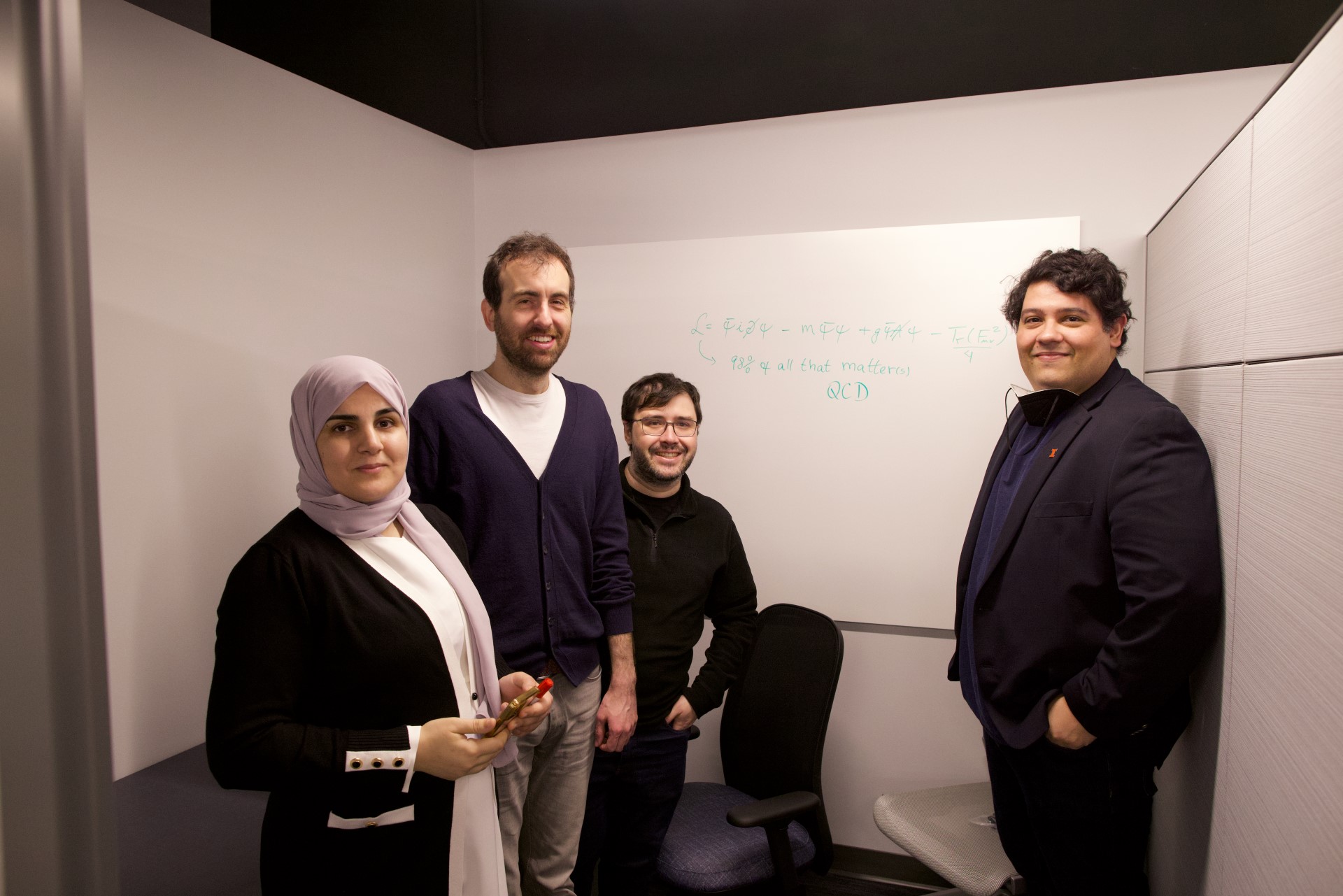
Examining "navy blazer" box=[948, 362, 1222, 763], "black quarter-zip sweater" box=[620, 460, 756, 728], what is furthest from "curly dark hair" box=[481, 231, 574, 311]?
"navy blazer" box=[948, 362, 1222, 763]

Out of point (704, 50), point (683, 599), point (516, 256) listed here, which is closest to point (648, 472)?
point (683, 599)

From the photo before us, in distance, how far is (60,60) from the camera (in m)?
0.66

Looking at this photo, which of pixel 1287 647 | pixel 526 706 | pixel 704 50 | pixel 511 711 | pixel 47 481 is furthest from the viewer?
pixel 704 50

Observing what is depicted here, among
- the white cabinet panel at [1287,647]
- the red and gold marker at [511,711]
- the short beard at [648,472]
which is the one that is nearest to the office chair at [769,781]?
the short beard at [648,472]

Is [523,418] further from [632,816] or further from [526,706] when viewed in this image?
[632,816]

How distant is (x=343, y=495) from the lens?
4.21ft

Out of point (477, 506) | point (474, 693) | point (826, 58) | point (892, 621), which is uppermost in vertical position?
point (826, 58)

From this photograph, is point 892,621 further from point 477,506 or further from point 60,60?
point 60,60

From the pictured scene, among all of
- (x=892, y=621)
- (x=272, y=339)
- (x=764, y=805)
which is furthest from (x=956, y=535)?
(x=272, y=339)

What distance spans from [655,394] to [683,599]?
1.84 feet

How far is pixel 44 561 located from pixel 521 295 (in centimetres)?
115

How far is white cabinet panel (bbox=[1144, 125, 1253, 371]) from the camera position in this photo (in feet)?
4.51

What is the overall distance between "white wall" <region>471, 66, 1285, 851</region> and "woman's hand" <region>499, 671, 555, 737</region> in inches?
52.4

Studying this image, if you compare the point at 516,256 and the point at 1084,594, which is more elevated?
the point at 516,256
